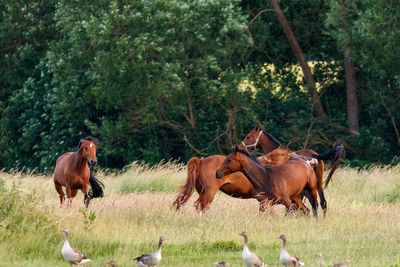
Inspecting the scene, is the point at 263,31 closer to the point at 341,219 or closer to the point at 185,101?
the point at 185,101

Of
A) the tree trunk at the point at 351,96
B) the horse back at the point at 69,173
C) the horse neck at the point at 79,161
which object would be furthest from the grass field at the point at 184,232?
the tree trunk at the point at 351,96

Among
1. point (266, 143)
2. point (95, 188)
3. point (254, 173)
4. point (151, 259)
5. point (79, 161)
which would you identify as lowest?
point (95, 188)

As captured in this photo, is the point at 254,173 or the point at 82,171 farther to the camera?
the point at 82,171

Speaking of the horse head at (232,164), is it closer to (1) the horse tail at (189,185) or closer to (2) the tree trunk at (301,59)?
(1) the horse tail at (189,185)

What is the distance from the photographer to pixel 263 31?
102ft

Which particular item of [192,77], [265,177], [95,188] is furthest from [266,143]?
[192,77]

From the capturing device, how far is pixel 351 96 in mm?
30438

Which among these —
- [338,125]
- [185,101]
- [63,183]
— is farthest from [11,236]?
[338,125]

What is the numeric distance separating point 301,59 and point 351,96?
236cm

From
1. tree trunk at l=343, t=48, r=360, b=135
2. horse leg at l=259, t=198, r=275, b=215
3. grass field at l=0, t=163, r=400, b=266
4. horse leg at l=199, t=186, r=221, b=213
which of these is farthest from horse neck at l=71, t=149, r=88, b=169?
tree trunk at l=343, t=48, r=360, b=135

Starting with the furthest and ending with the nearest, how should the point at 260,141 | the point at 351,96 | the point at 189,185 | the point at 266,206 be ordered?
the point at 351,96, the point at 260,141, the point at 189,185, the point at 266,206

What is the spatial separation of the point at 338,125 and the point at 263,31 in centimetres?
465

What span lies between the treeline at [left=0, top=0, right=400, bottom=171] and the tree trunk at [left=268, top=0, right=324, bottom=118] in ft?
0.40

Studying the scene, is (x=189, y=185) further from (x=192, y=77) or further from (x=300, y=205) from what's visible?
(x=192, y=77)
